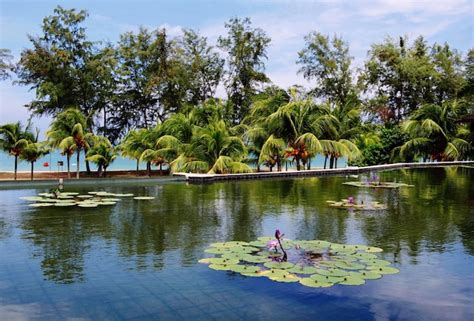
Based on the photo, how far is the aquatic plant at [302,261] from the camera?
4981 millimetres

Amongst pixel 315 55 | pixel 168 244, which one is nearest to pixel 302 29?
pixel 315 55

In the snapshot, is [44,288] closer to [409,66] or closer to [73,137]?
[73,137]

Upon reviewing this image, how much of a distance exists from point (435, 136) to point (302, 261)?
24281 mm

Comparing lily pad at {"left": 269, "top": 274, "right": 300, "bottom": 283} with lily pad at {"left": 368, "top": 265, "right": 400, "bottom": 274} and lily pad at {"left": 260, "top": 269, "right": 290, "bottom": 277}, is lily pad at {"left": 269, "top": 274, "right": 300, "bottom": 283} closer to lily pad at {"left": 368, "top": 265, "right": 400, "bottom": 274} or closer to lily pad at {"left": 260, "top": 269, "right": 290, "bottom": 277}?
lily pad at {"left": 260, "top": 269, "right": 290, "bottom": 277}

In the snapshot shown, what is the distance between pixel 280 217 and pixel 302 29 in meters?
25.9

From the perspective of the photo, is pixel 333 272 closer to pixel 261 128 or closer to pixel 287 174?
pixel 287 174

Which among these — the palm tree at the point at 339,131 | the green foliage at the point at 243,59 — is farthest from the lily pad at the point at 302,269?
the green foliage at the point at 243,59

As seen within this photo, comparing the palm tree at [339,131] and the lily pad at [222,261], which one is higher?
the palm tree at [339,131]

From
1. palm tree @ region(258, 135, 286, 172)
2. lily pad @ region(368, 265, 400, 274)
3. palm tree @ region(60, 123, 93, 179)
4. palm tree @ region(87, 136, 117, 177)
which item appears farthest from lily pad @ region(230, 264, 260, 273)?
palm tree @ region(87, 136, 117, 177)

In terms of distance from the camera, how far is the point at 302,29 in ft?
107

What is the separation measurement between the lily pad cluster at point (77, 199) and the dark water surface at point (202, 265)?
0.41 m

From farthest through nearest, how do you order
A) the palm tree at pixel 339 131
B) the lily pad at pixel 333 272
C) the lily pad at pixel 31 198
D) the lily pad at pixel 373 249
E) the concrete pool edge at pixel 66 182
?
the palm tree at pixel 339 131 < the concrete pool edge at pixel 66 182 < the lily pad at pixel 31 198 < the lily pad at pixel 373 249 < the lily pad at pixel 333 272

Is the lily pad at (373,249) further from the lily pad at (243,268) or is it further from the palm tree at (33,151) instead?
the palm tree at (33,151)

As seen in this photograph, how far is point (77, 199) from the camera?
36.8 feet
